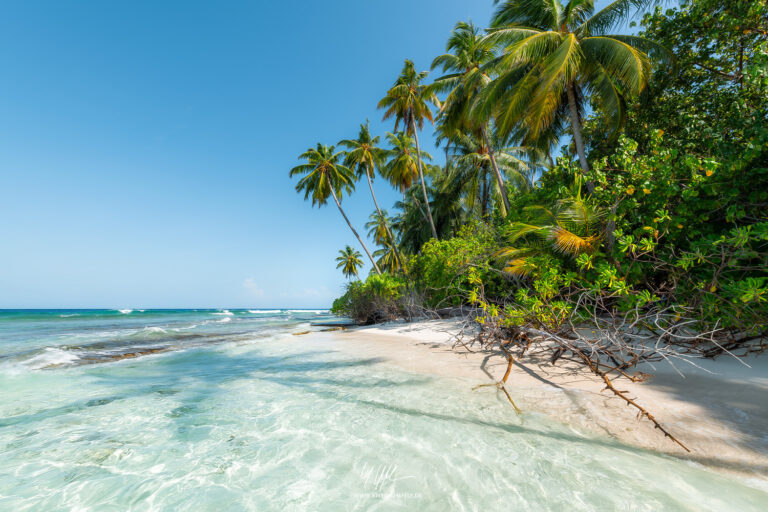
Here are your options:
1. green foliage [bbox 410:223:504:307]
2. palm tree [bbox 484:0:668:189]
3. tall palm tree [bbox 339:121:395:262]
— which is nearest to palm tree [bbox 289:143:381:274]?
tall palm tree [bbox 339:121:395:262]

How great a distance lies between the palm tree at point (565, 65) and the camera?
295 inches

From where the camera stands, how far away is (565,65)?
749cm

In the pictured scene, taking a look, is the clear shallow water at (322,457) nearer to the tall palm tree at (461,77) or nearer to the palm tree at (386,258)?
the tall palm tree at (461,77)

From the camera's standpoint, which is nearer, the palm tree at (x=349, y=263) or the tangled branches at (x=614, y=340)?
the tangled branches at (x=614, y=340)

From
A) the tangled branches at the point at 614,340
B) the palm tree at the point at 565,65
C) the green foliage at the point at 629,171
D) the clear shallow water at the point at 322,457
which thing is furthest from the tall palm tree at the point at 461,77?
the clear shallow water at the point at 322,457

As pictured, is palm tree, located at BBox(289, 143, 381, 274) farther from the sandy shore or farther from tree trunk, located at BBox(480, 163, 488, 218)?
the sandy shore

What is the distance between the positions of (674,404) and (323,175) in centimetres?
1947

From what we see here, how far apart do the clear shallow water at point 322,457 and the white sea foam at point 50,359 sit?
3.24m

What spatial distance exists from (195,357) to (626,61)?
522 inches

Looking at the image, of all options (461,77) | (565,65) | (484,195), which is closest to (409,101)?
(461,77)

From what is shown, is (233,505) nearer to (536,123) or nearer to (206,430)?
(206,430)

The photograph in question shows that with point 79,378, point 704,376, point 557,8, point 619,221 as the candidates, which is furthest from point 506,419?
point 557,8

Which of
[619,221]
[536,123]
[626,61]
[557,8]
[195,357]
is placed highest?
[557,8]

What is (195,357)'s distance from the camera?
7.43 meters
